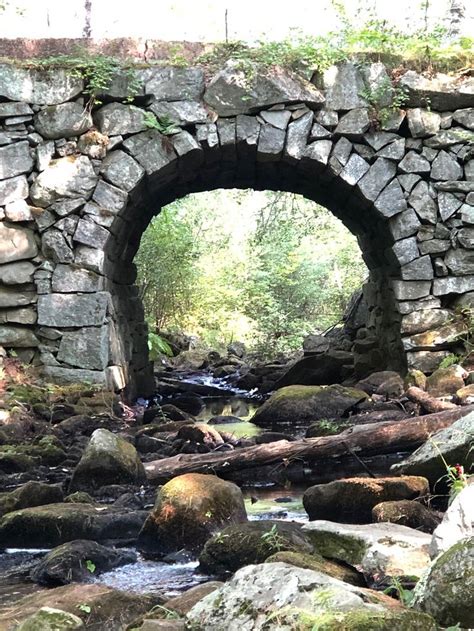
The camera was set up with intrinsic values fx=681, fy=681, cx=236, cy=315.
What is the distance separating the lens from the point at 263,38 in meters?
8.06

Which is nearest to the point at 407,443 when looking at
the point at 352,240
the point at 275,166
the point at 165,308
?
the point at 275,166

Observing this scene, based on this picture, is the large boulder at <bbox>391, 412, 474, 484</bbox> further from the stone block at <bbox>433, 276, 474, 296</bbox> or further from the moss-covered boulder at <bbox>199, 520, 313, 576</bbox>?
the stone block at <bbox>433, 276, 474, 296</bbox>

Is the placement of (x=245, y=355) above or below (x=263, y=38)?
below

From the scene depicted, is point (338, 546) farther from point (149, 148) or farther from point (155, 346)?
point (155, 346)

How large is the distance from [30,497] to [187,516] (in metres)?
1.06

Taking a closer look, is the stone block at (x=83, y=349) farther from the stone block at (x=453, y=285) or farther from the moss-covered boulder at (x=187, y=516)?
the moss-covered boulder at (x=187, y=516)

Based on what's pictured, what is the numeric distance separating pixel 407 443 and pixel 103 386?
12.4 feet

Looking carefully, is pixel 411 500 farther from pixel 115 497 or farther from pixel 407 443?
pixel 115 497

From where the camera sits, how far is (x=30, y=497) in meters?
3.93

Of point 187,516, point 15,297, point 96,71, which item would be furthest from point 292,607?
point 96,71

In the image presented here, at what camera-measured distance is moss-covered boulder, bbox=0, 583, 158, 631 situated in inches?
92.0

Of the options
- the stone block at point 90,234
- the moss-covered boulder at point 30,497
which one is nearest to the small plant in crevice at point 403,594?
the moss-covered boulder at point 30,497

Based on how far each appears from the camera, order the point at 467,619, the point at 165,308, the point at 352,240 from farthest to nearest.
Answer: the point at 352,240 < the point at 165,308 < the point at 467,619

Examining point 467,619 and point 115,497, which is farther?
point 115,497
